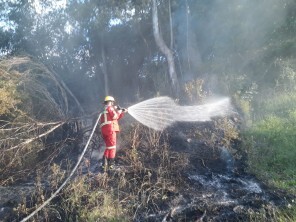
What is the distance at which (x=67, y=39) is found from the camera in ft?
49.3

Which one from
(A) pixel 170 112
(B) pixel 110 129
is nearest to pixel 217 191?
(B) pixel 110 129

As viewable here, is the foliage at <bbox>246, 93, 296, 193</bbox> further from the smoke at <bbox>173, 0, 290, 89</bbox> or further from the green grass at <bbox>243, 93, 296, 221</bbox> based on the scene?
the smoke at <bbox>173, 0, 290, 89</bbox>

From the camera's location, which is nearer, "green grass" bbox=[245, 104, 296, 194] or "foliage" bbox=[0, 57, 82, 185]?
"green grass" bbox=[245, 104, 296, 194]

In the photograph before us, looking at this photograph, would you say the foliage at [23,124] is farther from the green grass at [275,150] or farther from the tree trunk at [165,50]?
the green grass at [275,150]

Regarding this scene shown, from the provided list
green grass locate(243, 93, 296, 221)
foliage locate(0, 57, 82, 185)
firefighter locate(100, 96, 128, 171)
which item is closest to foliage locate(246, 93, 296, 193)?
green grass locate(243, 93, 296, 221)

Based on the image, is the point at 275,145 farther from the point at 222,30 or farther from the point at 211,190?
the point at 222,30

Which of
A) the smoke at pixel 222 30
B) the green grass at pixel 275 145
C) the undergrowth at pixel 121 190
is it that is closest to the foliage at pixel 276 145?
the green grass at pixel 275 145

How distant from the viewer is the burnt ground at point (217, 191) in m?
5.80

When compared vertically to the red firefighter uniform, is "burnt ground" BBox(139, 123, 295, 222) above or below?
below

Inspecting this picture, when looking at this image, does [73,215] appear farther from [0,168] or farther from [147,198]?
[0,168]

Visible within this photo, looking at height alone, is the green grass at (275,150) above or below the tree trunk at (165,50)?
below

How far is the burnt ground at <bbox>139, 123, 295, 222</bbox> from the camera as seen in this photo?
5.80 m

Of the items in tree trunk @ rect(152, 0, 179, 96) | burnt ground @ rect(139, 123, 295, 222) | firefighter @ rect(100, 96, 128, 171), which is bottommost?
burnt ground @ rect(139, 123, 295, 222)

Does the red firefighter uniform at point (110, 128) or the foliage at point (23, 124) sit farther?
the foliage at point (23, 124)
